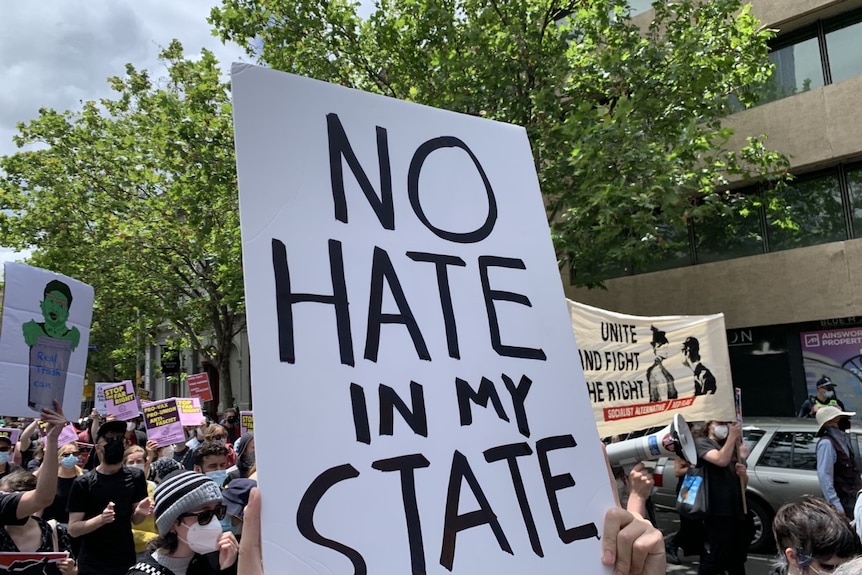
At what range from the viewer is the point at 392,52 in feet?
38.8

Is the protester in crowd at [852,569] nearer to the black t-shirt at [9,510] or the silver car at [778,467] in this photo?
the black t-shirt at [9,510]

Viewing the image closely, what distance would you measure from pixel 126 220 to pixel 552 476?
58.7ft

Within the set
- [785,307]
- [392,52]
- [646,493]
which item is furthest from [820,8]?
[646,493]

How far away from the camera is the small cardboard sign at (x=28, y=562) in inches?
133

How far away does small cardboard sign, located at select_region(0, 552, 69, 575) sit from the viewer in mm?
3391

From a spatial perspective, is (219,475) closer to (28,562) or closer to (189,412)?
(28,562)

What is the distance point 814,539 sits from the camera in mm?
2734

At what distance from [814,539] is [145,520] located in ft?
14.3

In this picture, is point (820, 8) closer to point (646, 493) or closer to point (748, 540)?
point (748, 540)

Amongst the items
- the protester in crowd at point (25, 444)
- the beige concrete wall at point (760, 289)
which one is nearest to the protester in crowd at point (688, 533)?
the protester in crowd at point (25, 444)

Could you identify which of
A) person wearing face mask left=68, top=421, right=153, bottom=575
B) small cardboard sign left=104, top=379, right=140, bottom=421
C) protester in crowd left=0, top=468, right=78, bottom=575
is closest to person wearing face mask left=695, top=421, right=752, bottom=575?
person wearing face mask left=68, top=421, right=153, bottom=575

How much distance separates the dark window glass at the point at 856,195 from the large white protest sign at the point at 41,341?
1426 cm

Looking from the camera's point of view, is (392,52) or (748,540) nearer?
(748,540)

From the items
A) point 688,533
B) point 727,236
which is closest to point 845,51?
point 727,236
